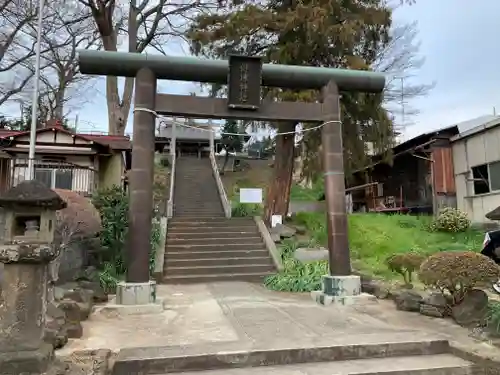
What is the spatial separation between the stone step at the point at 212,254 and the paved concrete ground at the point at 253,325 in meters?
3.48

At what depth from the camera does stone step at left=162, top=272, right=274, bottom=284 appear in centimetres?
1044

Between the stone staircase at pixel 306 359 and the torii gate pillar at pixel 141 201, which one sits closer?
the stone staircase at pixel 306 359

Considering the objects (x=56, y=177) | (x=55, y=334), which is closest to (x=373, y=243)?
(x=55, y=334)

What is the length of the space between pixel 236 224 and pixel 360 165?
5.05 metres

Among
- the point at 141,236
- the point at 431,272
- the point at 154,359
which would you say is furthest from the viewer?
the point at 141,236

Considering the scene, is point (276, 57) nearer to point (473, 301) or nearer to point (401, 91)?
point (473, 301)

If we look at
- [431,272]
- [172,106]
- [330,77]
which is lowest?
[431,272]

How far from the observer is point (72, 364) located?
4109mm

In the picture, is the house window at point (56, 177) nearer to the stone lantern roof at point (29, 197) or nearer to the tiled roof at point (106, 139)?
the tiled roof at point (106, 139)

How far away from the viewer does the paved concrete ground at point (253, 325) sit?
16.7 feet

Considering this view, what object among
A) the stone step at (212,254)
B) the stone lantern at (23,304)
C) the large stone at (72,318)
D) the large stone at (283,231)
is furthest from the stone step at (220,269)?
the stone lantern at (23,304)

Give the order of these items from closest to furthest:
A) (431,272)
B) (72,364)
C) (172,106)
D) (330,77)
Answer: (72,364), (431,272), (172,106), (330,77)

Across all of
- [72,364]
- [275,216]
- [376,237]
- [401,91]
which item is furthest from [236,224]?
[401,91]

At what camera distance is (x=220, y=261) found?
11484 millimetres
